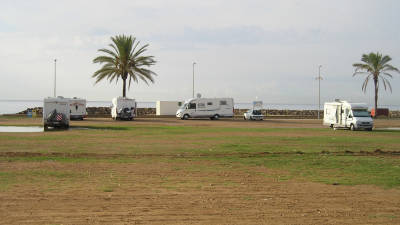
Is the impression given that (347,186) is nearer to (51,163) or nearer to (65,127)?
(51,163)

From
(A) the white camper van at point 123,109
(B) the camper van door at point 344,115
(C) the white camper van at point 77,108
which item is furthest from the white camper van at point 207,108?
(B) the camper van door at point 344,115

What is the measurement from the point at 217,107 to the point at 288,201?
47.4 metres

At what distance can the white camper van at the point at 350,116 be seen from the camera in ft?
118

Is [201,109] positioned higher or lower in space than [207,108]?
lower

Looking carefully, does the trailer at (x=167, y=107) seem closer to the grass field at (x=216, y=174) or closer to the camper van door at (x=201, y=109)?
the camper van door at (x=201, y=109)

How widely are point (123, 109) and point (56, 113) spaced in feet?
53.3

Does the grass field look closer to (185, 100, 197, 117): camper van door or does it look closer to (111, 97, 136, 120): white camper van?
(111, 97, 136, 120): white camper van

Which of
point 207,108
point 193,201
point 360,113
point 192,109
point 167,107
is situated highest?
point 167,107

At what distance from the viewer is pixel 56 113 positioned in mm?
35188

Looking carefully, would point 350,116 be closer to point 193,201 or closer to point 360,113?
point 360,113

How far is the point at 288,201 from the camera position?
9789 mm

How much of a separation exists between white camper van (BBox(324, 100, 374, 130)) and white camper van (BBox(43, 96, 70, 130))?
20536 mm

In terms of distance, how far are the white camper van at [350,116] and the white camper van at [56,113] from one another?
2054 cm

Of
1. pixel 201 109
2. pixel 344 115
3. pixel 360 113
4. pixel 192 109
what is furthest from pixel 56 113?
pixel 201 109
